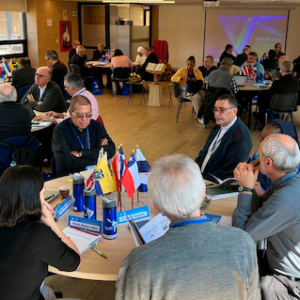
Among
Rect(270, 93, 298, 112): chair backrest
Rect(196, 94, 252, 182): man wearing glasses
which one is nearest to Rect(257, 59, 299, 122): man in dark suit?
Rect(270, 93, 298, 112): chair backrest

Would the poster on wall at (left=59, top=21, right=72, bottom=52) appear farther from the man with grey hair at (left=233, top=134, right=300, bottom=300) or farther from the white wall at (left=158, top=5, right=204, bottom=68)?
the man with grey hair at (left=233, top=134, right=300, bottom=300)

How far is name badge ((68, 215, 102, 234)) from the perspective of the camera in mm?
2336

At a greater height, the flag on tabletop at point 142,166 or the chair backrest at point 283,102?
the flag on tabletop at point 142,166

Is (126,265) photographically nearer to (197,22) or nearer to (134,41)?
(134,41)

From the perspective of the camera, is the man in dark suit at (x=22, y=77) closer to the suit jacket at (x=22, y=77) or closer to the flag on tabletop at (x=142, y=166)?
the suit jacket at (x=22, y=77)

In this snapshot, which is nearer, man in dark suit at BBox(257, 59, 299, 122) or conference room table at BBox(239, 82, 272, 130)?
man in dark suit at BBox(257, 59, 299, 122)

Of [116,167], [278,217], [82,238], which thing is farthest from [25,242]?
[278,217]

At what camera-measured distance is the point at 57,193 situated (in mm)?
2889

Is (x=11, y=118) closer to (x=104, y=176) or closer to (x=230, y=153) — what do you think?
(x=104, y=176)

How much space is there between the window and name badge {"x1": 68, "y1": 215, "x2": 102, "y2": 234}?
37.4ft

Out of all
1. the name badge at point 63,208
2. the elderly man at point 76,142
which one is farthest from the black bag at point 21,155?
the name badge at point 63,208

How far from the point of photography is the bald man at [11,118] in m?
4.40

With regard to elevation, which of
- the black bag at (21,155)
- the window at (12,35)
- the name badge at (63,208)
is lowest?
the black bag at (21,155)

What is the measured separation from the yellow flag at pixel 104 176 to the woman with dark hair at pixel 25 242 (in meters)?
0.58
